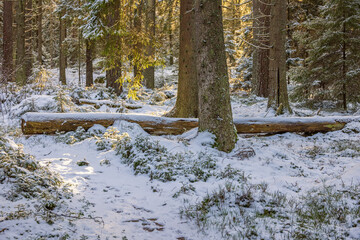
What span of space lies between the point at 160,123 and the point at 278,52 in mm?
5623

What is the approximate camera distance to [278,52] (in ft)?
32.4

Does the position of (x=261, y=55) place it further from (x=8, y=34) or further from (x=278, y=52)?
(x=8, y=34)

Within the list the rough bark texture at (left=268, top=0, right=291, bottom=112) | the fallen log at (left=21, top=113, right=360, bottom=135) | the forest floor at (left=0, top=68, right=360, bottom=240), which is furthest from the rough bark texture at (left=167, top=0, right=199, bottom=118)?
the rough bark texture at (left=268, top=0, right=291, bottom=112)

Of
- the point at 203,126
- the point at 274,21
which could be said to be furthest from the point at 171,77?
the point at 203,126

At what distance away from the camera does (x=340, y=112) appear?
11.1 metres

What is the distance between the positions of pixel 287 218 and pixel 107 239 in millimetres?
2146

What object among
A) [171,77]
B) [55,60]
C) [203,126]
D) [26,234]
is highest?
[55,60]

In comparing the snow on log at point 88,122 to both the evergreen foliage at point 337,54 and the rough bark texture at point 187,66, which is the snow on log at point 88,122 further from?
the evergreen foliage at point 337,54

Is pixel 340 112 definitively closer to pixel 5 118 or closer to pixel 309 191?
pixel 309 191

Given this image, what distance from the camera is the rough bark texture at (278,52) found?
389 inches

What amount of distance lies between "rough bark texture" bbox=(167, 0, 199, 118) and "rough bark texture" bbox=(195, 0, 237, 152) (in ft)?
7.71

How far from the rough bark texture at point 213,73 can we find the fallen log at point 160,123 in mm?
2061

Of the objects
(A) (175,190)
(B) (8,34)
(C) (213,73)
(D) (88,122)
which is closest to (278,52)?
(C) (213,73)

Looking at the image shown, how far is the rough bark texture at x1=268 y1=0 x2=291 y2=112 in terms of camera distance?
9.88 m
